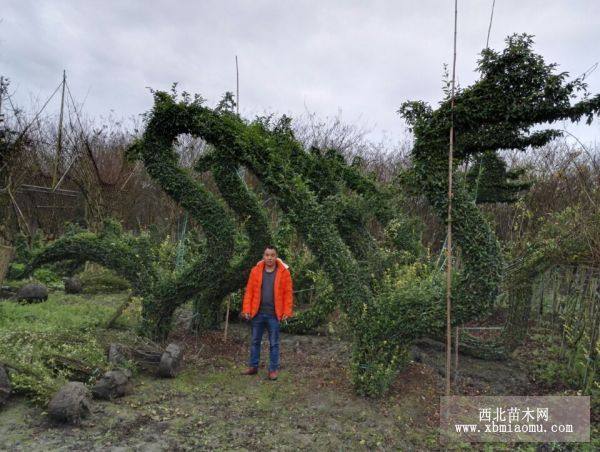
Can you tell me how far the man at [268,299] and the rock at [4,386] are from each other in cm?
242

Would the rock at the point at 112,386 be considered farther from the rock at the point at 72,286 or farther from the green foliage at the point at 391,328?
the rock at the point at 72,286

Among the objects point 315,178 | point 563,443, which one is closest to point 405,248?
point 315,178

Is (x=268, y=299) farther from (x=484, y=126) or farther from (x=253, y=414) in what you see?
(x=484, y=126)

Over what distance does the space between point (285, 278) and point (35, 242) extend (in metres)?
9.34

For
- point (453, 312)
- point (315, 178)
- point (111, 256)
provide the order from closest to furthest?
point (453, 312), point (111, 256), point (315, 178)

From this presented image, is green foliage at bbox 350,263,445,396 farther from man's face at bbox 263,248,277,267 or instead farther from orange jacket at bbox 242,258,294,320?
man's face at bbox 263,248,277,267

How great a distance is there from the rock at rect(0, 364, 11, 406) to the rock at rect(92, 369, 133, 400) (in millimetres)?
701

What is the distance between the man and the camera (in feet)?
18.0

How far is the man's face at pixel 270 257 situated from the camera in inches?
216

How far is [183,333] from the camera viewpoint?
272 inches

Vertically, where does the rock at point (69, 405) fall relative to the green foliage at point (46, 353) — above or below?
below

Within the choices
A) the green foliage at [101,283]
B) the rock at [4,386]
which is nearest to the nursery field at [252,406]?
the rock at [4,386]

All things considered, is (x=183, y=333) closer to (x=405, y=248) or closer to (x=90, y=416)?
(x=90, y=416)

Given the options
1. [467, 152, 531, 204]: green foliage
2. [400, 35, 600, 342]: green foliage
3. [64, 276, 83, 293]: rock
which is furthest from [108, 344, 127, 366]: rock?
[467, 152, 531, 204]: green foliage
